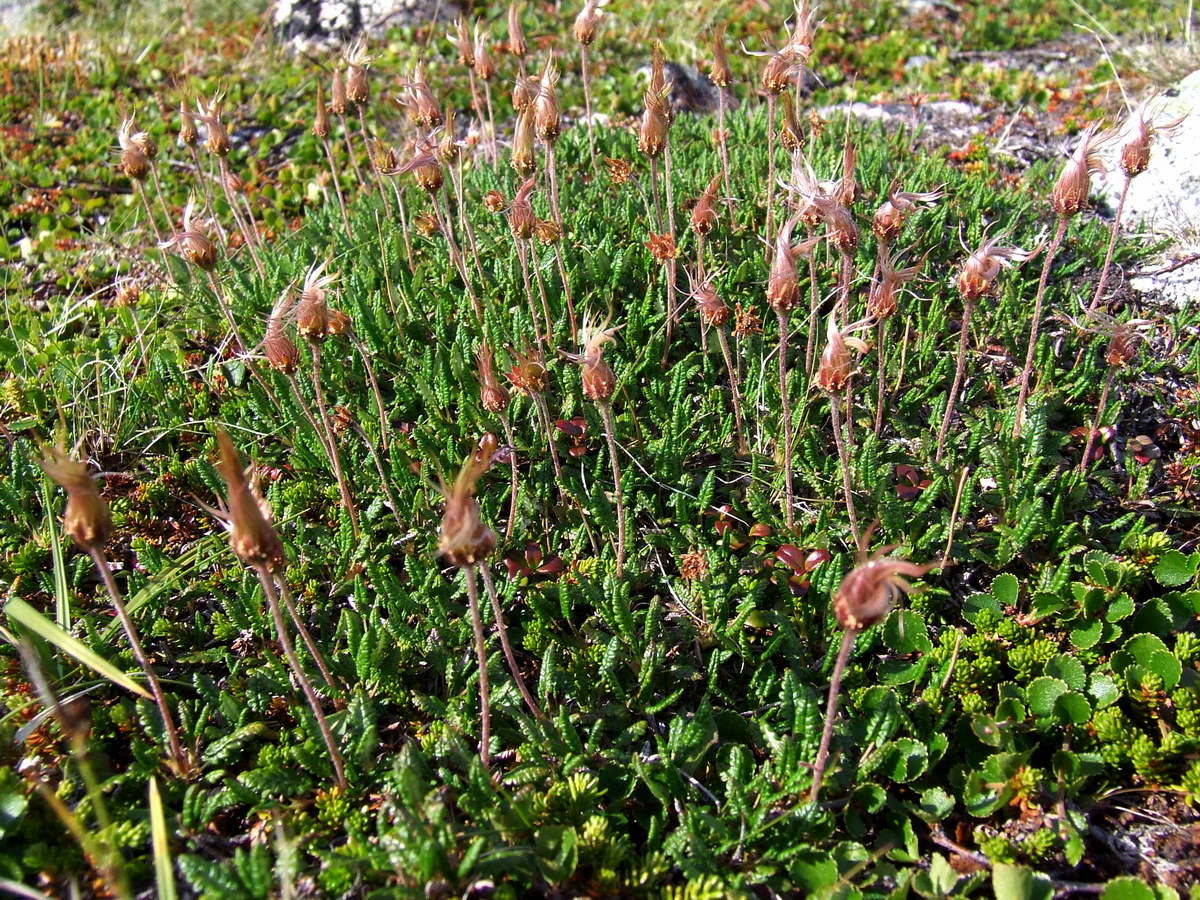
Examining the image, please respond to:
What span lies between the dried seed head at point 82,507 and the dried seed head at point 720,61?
2315 mm

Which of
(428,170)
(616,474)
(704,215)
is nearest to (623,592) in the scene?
(616,474)

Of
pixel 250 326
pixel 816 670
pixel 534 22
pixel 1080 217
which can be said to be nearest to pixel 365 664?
pixel 816 670

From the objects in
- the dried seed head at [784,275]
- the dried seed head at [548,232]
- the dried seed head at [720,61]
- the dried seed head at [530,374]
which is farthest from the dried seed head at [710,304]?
the dried seed head at [720,61]

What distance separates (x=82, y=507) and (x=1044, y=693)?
7.11ft

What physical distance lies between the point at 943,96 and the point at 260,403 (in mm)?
4838

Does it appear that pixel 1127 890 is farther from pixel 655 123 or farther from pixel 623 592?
pixel 655 123

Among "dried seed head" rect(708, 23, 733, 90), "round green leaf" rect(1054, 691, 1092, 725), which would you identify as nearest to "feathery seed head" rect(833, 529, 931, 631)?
"round green leaf" rect(1054, 691, 1092, 725)

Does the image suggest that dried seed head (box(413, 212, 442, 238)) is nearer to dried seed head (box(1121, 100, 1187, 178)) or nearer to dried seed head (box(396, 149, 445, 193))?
dried seed head (box(396, 149, 445, 193))

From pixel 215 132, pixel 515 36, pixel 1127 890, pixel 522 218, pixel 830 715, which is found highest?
pixel 515 36

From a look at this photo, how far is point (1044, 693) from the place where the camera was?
213 cm

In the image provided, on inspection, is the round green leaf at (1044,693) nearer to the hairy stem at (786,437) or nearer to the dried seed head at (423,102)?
the hairy stem at (786,437)

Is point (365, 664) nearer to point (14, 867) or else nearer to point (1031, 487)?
point (14, 867)

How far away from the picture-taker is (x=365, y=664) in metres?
2.22

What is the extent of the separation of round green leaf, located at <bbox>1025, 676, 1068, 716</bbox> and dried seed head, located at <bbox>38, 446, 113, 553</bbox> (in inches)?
83.3
